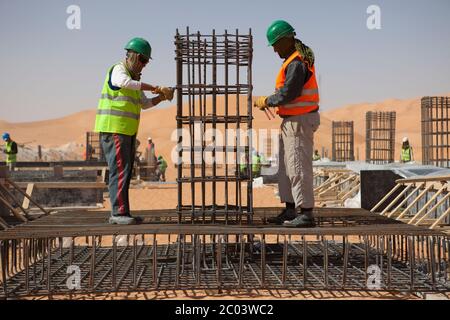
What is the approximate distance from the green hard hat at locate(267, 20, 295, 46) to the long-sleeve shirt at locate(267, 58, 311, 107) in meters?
0.32

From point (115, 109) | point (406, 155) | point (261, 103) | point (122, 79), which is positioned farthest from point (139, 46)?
point (406, 155)

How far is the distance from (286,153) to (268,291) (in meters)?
1.45

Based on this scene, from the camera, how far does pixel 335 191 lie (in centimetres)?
1430

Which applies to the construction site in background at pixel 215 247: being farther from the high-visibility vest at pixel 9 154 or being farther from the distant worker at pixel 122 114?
the high-visibility vest at pixel 9 154

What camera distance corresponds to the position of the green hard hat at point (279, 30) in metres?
5.59

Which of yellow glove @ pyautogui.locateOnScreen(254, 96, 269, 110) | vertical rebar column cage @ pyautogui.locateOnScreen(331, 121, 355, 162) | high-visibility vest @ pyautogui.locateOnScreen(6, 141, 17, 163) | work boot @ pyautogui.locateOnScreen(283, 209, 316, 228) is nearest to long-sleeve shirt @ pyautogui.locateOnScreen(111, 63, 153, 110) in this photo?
yellow glove @ pyautogui.locateOnScreen(254, 96, 269, 110)

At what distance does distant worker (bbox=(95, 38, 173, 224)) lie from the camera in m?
5.63

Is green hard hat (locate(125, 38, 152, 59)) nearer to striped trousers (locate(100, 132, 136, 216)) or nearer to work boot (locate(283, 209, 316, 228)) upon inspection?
striped trousers (locate(100, 132, 136, 216))

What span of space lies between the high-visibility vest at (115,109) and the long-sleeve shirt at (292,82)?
1.56 m

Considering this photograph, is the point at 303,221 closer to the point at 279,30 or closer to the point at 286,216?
the point at 286,216

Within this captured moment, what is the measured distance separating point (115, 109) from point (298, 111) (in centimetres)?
193

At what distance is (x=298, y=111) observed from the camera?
5.62m

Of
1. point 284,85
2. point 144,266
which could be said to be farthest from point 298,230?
point 144,266

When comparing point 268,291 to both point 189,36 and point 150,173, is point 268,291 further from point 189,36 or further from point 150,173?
point 150,173
